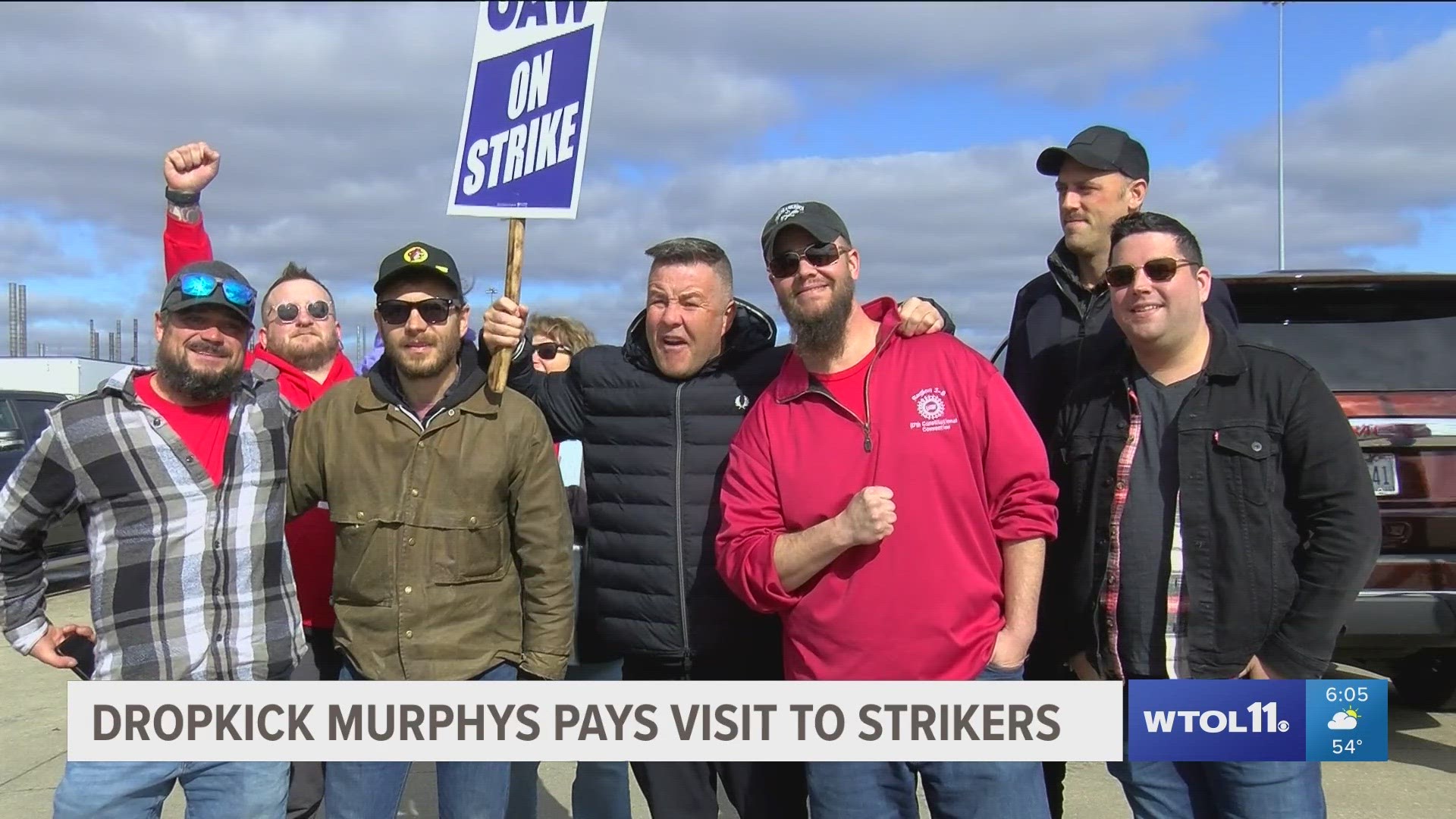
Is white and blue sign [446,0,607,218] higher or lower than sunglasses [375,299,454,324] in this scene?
higher

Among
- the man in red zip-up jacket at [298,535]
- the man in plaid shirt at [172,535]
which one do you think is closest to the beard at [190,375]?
the man in plaid shirt at [172,535]

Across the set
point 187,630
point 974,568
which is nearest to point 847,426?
point 974,568

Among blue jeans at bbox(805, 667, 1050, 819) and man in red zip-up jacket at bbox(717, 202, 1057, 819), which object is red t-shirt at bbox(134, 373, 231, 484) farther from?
blue jeans at bbox(805, 667, 1050, 819)

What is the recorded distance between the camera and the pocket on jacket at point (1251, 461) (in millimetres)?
2566

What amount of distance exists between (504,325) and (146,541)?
3.50 feet

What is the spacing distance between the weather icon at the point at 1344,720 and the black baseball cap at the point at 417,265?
2.59m

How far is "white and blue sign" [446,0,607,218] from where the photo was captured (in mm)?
3152

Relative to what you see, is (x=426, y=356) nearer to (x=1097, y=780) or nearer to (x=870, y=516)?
(x=870, y=516)

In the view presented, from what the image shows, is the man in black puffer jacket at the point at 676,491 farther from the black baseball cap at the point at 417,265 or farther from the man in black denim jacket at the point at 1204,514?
the man in black denim jacket at the point at 1204,514

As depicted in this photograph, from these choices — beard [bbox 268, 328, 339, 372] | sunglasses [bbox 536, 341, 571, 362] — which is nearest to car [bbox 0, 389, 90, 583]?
beard [bbox 268, 328, 339, 372]

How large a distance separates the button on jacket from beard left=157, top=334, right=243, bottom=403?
12.3 inches

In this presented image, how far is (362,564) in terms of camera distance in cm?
297

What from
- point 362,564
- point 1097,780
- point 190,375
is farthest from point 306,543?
point 1097,780

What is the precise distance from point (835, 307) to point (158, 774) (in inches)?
83.3
